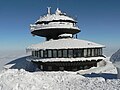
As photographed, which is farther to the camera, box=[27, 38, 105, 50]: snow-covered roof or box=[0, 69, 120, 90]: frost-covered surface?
box=[27, 38, 105, 50]: snow-covered roof

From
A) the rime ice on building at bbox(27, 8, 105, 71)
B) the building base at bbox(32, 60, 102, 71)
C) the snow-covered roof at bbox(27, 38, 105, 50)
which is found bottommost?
the building base at bbox(32, 60, 102, 71)

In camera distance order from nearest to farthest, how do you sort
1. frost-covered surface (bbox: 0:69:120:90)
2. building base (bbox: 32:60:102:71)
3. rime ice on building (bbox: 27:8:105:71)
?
1. frost-covered surface (bbox: 0:69:120:90)
2. rime ice on building (bbox: 27:8:105:71)
3. building base (bbox: 32:60:102:71)

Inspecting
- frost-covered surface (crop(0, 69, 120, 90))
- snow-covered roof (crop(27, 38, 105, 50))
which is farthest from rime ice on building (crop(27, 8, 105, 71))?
frost-covered surface (crop(0, 69, 120, 90))

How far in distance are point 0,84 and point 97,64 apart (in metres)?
19.4

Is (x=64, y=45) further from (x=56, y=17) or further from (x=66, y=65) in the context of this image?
(x=56, y=17)

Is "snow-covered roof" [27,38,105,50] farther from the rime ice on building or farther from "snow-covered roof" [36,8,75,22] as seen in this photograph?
"snow-covered roof" [36,8,75,22]

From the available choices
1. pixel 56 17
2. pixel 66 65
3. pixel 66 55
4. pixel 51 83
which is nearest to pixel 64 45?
pixel 66 55

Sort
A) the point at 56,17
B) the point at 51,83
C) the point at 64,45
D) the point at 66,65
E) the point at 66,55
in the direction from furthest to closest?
the point at 56,17 → the point at 64,45 → the point at 66,65 → the point at 66,55 → the point at 51,83

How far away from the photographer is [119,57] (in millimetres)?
16547

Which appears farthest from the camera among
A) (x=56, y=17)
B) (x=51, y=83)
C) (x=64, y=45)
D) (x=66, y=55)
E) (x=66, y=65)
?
(x=56, y=17)

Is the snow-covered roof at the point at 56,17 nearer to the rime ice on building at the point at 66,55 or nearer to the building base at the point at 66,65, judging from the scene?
the rime ice on building at the point at 66,55

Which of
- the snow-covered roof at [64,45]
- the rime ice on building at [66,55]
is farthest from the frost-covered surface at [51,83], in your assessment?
the snow-covered roof at [64,45]

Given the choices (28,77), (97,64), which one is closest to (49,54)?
(97,64)

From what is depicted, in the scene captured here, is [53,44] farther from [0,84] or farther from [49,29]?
[0,84]
